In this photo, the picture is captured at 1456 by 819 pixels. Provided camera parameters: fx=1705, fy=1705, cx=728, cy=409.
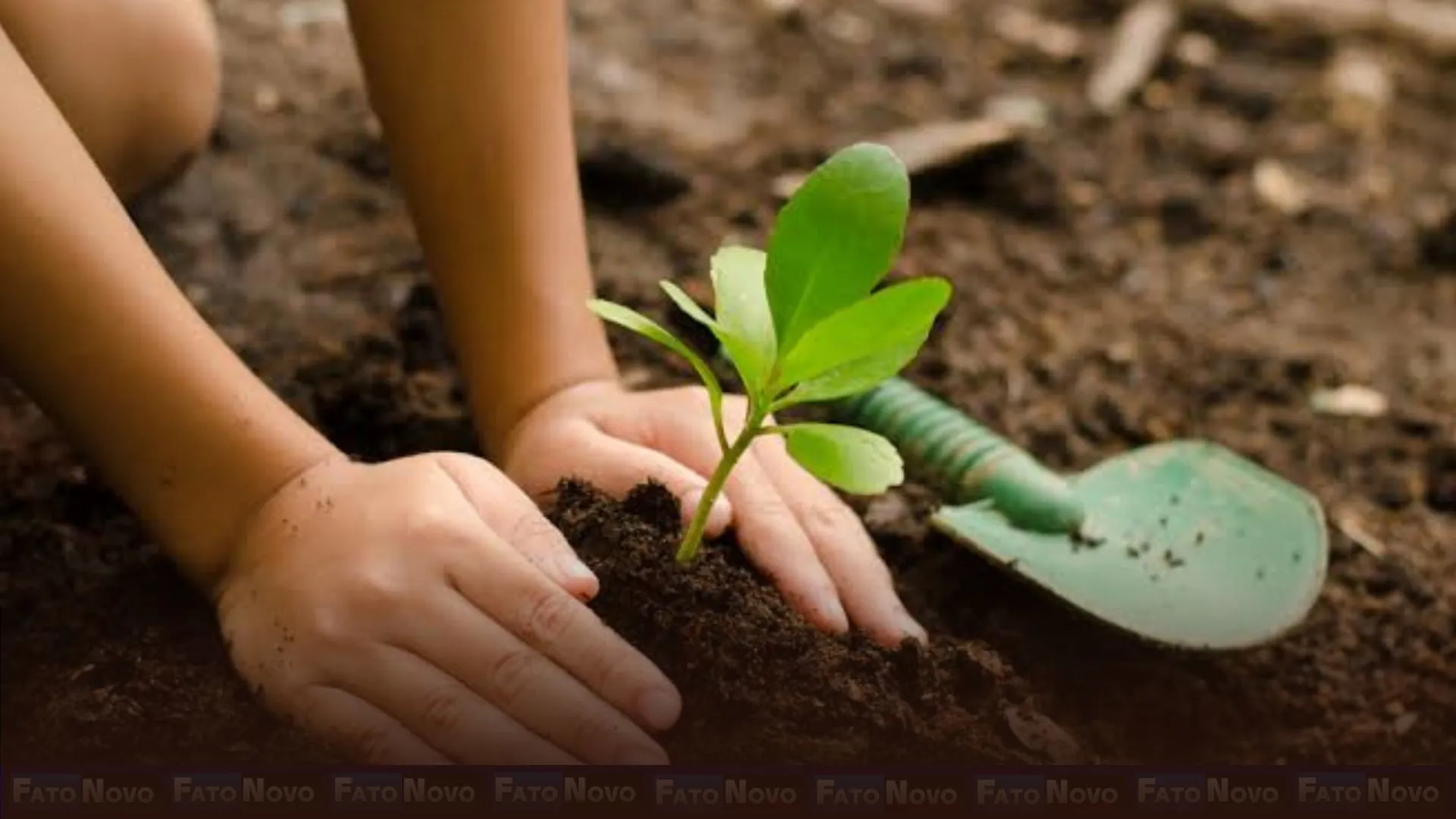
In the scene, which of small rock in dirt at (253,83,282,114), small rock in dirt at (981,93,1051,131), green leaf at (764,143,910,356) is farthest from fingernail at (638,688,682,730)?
small rock in dirt at (981,93,1051,131)

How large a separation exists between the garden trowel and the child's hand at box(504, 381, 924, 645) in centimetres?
11

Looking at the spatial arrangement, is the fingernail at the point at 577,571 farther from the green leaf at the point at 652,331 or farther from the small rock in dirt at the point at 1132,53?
the small rock in dirt at the point at 1132,53

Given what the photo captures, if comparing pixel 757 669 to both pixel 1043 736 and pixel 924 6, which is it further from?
pixel 924 6

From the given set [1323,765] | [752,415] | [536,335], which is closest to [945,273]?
[536,335]

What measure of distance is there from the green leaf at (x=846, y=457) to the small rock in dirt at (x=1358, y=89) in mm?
1589

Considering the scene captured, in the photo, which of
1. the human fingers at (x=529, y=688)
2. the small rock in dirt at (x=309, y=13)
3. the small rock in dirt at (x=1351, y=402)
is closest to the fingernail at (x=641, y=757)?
the human fingers at (x=529, y=688)

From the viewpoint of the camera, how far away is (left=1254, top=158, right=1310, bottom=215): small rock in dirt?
2.09m

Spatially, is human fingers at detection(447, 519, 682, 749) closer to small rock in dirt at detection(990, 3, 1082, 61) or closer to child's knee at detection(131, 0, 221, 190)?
child's knee at detection(131, 0, 221, 190)

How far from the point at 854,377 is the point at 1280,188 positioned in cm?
134

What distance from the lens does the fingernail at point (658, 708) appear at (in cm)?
98

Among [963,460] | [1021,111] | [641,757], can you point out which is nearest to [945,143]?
[1021,111]

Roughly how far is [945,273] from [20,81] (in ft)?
3.29

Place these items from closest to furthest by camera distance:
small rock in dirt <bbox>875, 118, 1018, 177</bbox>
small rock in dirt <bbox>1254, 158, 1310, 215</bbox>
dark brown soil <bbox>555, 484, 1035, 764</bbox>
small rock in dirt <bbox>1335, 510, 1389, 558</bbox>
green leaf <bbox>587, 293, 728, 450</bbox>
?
1. green leaf <bbox>587, 293, 728, 450</bbox>
2. dark brown soil <bbox>555, 484, 1035, 764</bbox>
3. small rock in dirt <bbox>1335, 510, 1389, 558</bbox>
4. small rock in dirt <bbox>875, 118, 1018, 177</bbox>
5. small rock in dirt <bbox>1254, 158, 1310, 215</bbox>

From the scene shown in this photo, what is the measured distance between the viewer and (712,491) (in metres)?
1.01
